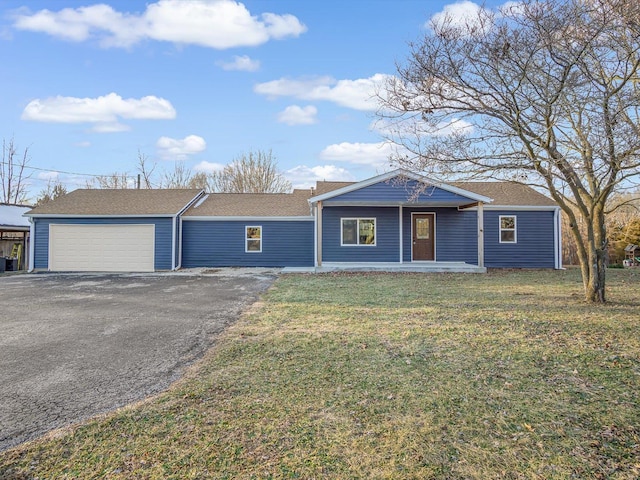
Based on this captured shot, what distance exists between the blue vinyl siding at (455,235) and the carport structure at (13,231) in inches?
753

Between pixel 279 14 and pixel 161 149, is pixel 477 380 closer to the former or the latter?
pixel 279 14

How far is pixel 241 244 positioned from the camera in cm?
1641

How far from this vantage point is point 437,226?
15.7 m

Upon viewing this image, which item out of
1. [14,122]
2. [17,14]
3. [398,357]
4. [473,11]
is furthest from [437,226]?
[14,122]

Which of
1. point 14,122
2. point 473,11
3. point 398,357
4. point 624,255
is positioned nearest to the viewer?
point 398,357

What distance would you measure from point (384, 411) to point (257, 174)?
28705 millimetres

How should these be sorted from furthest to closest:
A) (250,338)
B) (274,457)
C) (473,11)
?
(473,11), (250,338), (274,457)

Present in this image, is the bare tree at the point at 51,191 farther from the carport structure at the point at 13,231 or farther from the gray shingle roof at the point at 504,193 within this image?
the gray shingle roof at the point at 504,193

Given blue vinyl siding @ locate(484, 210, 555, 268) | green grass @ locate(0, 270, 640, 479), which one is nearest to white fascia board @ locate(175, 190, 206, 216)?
green grass @ locate(0, 270, 640, 479)

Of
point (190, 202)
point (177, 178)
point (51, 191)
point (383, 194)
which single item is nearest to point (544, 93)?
point (383, 194)

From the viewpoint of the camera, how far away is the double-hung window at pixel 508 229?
52.2ft

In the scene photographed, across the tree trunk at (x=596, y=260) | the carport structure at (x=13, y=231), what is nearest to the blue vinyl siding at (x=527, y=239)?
the tree trunk at (x=596, y=260)

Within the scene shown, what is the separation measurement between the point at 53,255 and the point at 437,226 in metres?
16.3

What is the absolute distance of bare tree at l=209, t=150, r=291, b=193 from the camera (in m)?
30.2
